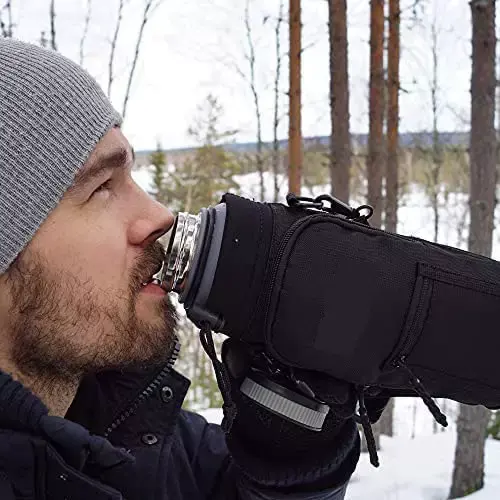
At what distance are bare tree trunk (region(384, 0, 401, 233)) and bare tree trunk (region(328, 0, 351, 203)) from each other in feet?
5.85

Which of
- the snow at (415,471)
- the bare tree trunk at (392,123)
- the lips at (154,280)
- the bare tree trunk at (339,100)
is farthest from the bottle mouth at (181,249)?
the bare tree trunk at (392,123)

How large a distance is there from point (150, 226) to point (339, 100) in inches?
202

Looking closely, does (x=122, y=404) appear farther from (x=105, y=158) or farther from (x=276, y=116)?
(x=276, y=116)

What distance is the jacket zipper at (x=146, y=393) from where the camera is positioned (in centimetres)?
133

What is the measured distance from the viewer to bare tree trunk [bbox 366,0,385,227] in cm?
678

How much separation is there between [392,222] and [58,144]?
6957 millimetres

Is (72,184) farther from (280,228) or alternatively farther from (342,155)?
(342,155)

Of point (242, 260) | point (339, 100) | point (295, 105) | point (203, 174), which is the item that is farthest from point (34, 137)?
point (203, 174)

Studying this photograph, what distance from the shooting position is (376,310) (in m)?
1.00

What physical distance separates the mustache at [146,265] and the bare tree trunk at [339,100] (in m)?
4.82

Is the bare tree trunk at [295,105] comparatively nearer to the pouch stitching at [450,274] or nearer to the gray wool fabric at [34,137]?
the gray wool fabric at [34,137]

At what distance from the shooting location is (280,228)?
41.7 inches

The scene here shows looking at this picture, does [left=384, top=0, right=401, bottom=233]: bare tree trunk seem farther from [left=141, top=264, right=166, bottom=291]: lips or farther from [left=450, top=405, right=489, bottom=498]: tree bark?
[left=141, top=264, right=166, bottom=291]: lips

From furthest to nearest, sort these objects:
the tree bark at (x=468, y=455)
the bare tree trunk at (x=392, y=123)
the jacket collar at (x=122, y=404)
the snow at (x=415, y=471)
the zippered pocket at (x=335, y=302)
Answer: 1. the bare tree trunk at (x=392, y=123)
2. the snow at (x=415, y=471)
3. the tree bark at (x=468, y=455)
4. the jacket collar at (x=122, y=404)
5. the zippered pocket at (x=335, y=302)
